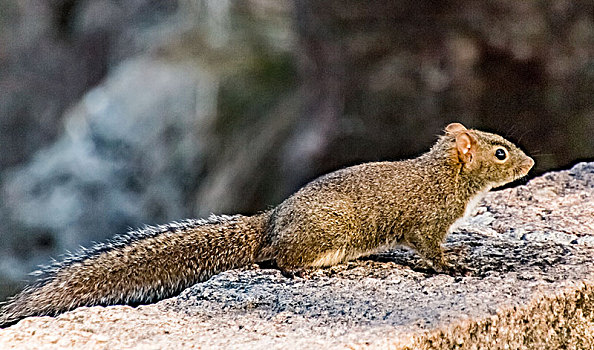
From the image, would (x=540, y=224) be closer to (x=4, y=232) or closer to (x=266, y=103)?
(x=266, y=103)

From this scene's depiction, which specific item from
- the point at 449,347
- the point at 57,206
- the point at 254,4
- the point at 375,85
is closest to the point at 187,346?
the point at 449,347

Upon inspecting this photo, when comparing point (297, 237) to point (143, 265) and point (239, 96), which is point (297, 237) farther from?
point (239, 96)

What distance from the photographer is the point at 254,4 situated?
10719mm

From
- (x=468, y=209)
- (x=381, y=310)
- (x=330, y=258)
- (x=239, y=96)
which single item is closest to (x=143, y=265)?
(x=330, y=258)

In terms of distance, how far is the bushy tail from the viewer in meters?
3.29

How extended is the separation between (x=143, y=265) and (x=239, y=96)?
6239mm

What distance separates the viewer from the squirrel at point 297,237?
338cm

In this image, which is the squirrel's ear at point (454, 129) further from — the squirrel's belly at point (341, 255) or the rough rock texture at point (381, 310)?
the squirrel's belly at point (341, 255)

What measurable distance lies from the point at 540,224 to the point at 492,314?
4.09ft

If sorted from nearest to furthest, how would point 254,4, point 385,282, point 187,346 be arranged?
1. point 187,346
2. point 385,282
3. point 254,4

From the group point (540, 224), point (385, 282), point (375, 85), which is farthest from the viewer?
point (375, 85)

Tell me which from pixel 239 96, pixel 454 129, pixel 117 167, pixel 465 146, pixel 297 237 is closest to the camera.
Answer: pixel 297 237

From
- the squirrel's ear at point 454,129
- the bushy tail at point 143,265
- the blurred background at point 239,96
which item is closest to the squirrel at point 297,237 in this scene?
the bushy tail at point 143,265

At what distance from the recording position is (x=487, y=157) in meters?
3.82
